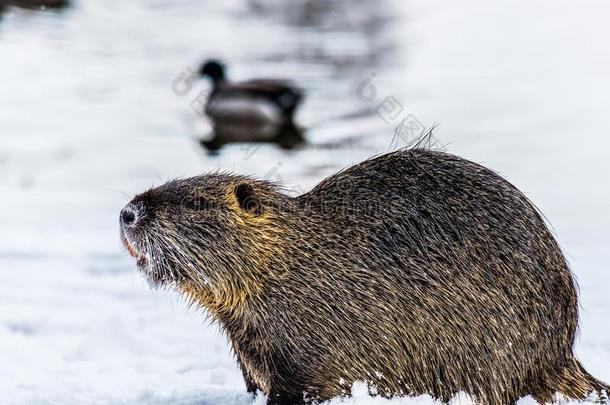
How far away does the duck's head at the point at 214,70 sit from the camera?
15.0 metres

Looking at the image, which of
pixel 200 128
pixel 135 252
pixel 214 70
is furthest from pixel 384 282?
pixel 214 70

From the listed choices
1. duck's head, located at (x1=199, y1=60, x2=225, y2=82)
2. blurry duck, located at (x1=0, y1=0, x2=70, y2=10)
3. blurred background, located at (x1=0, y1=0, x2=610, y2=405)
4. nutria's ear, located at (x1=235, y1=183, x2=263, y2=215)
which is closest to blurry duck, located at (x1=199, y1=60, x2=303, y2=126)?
blurred background, located at (x1=0, y1=0, x2=610, y2=405)

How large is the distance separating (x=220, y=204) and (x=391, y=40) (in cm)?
1497

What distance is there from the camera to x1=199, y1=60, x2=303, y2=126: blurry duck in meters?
12.8

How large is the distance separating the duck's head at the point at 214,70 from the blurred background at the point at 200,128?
0.39 meters

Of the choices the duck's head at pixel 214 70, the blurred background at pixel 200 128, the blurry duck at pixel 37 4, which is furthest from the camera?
the blurry duck at pixel 37 4

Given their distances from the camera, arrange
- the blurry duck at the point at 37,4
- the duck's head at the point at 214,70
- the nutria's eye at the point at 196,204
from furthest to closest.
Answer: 1. the blurry duck at the point at 37,4
2. the duck's head at the point at 214,70
3. the nutria's eye at the point at 196,204

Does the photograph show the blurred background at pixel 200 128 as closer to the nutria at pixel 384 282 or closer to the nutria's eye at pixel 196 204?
the nutria at pixel 384 282

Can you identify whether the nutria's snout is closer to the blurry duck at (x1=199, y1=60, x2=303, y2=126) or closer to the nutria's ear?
the nutria's ear

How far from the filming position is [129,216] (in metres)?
4.27

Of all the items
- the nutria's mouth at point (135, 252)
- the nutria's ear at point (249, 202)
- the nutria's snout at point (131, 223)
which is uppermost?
the nutria's ear at point (249, 202)

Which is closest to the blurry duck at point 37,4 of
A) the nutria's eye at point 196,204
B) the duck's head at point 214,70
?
the duck's head at point 214,70

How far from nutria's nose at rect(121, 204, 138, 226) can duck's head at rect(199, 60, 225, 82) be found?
1079cm

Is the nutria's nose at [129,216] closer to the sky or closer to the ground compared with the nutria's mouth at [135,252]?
closer to the sky
